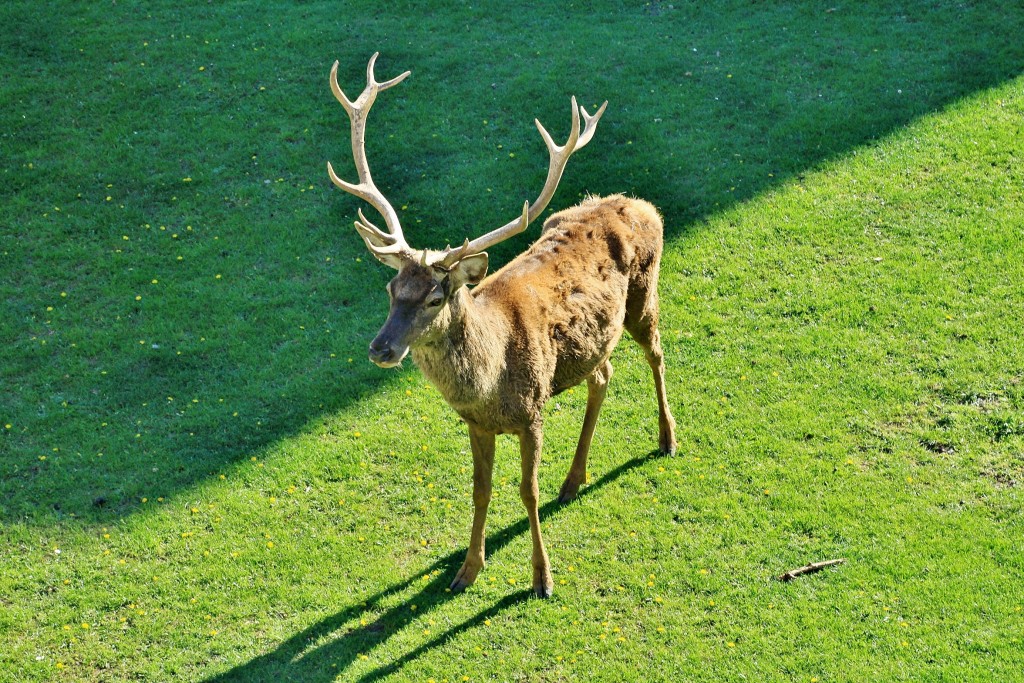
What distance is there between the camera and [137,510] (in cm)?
882

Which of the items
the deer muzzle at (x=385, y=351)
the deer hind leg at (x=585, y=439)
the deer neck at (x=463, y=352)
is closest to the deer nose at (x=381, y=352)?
the deer muzzle at (x=385, y=351)

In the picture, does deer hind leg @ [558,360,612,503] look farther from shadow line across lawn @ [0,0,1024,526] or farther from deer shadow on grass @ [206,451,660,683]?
shadow line across lawn @ [0,0,1024,526]

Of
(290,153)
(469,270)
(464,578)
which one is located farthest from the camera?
(290,153)

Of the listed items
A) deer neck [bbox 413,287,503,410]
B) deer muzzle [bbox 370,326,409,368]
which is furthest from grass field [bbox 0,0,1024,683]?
deer muzzle [bbox 370,326,409,368]

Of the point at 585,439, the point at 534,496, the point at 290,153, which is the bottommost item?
the point at 585,439

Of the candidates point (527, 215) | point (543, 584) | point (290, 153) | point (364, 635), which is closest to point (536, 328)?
point (527, 215)

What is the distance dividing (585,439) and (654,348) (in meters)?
1.07

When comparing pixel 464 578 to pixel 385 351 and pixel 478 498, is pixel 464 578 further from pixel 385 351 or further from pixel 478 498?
pixel 385 351

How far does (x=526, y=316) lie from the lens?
25.4ft

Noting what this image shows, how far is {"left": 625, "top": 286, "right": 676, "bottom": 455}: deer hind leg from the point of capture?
29.5ft

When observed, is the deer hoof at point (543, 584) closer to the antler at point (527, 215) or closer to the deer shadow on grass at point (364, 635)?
the deer shadow on grass at point (364, 635)

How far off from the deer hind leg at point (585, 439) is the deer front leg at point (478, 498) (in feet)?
3.47

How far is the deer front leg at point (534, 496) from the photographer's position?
25.7ft

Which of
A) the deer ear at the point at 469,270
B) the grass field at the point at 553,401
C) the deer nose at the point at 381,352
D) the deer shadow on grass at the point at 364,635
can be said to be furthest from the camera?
the grass field at the point at 553,401
